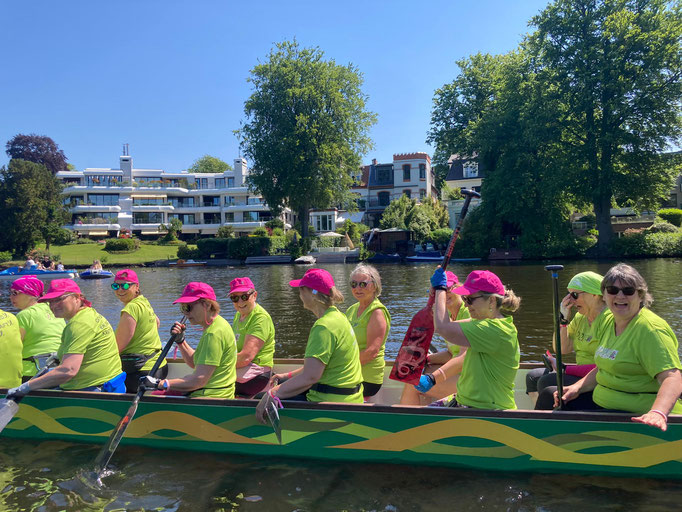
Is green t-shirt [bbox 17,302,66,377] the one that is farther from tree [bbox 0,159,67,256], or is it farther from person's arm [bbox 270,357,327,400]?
tree [bbox 0,159,67,256]

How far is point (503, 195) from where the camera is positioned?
36.3 metres

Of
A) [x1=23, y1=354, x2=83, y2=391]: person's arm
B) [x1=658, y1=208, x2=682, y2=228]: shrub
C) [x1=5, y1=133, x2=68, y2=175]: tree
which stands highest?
[x1=5, y1=133, x2=68, y2=175]: tree

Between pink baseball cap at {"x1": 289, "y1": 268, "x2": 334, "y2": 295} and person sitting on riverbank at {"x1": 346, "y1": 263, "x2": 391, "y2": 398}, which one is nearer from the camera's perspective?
pink baseball cap at {"x1": 289, "y1": 268, "x2": 334, "y2": 295}

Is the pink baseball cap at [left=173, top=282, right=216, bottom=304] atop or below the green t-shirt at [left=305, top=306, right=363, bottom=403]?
atop

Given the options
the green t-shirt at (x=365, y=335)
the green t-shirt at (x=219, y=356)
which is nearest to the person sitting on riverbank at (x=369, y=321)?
the green t-shirt at (x=365, y=335)

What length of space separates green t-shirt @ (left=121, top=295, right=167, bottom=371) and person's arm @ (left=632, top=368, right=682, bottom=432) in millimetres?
5593

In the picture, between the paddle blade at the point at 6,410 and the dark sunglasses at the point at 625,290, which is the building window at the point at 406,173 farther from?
the dark sunglasses at the point at 625,290

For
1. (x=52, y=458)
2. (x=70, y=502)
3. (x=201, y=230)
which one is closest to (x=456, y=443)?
(x=70, y=502)

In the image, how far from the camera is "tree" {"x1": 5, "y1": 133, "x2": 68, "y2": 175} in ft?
233

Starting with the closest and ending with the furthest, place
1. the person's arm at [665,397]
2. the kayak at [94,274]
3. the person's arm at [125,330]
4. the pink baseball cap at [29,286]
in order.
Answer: the person's arm at [665,397]
the person's arm at [125,330]
the pink baseball cap at [29,286]
the kayak at [94,274]

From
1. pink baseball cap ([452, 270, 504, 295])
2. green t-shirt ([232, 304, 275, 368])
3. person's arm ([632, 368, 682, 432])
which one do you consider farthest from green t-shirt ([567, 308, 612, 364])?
green t-shirt ([232, 304, 275, 368])

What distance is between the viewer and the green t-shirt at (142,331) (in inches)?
255

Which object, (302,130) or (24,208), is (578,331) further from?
(24,208)

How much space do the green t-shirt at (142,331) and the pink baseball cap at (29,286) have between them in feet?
4.19
